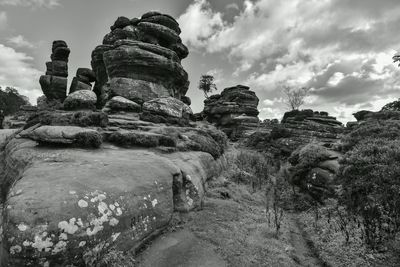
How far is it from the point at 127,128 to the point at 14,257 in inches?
510

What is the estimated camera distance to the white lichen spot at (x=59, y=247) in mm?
5324

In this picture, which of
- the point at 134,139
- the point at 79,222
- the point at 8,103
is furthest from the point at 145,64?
the point at 8,103

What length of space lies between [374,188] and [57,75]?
175ft

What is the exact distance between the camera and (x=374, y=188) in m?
9.39

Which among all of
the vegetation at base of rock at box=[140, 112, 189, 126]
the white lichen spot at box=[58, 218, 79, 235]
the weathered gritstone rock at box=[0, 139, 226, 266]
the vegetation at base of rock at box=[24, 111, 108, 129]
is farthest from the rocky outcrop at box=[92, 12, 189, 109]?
the white lichen spot at box=[58, 218, 79, 235]

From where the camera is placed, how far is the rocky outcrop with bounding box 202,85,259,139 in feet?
153

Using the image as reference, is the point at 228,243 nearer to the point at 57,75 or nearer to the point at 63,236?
the point at 63,236

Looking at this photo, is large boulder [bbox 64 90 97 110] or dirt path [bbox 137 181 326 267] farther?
large boulder [bbox 64 90 97 110]

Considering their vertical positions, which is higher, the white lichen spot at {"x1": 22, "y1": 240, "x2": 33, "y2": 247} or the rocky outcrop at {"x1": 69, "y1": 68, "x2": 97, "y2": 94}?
the rocky outcrop at {"x1": 69, "y1": 68, "x2": 97, "y2": 94}

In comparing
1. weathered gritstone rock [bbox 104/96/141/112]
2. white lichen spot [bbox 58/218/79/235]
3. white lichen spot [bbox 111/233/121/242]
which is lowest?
white lichen spot [bbox 111/233/121/242]

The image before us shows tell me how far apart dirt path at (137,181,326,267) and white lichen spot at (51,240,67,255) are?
2.12 meters

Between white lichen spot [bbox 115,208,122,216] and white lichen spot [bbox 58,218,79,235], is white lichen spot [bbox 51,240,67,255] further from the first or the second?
white lichen spot [bbox 115,208,122,216]

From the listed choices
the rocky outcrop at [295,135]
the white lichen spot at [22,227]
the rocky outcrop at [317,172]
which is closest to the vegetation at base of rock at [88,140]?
the white lichen spot at [22,227]

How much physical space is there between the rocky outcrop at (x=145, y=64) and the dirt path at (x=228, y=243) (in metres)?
19.3
